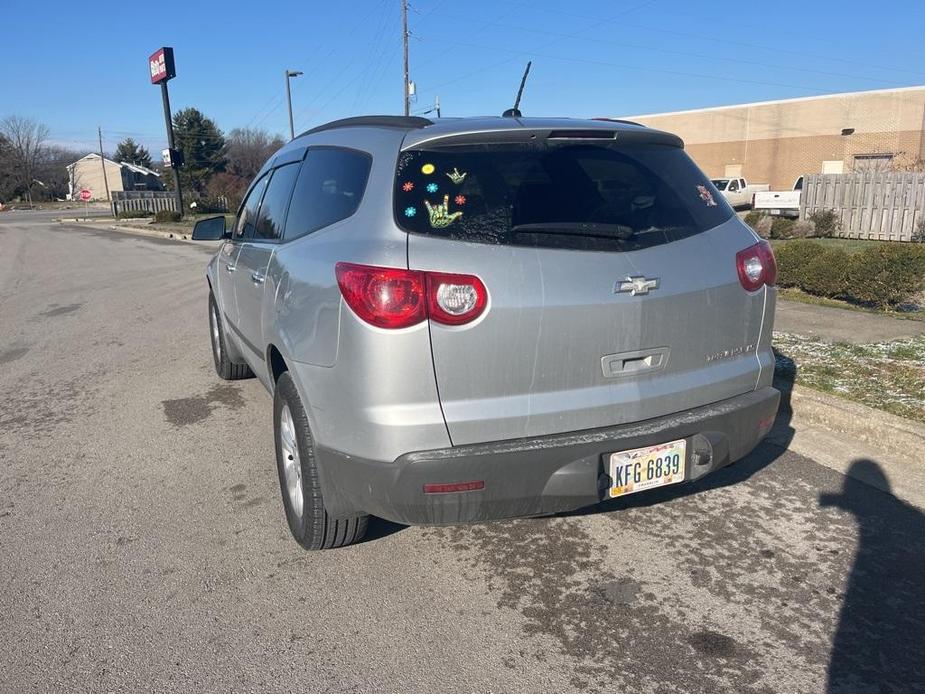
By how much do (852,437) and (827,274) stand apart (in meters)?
4.47

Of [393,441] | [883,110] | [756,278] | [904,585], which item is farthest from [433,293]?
[883,110]

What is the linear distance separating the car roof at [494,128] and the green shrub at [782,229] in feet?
51.5

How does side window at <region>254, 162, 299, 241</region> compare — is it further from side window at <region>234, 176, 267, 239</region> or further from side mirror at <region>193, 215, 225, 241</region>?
side mirror at <region>193, 215, 225, 241</region>

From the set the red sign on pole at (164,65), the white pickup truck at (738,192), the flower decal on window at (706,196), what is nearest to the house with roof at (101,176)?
the red sign on pole at (164,65)

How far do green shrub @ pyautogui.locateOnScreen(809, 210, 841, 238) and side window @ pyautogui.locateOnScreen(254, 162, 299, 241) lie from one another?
16.2 m

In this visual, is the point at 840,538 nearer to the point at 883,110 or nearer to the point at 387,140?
the point at 387,140

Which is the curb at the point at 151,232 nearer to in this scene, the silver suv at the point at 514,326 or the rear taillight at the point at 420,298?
the silver suv at the point at 514,326

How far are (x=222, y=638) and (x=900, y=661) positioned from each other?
2412mm

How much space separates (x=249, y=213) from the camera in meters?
4.91

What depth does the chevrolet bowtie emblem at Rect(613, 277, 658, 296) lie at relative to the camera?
2.73 meters

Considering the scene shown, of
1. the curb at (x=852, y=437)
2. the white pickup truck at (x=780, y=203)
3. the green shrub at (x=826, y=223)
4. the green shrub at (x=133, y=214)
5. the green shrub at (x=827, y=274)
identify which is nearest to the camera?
the curb at (x=852, y=437)

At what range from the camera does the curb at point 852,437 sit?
396 cm

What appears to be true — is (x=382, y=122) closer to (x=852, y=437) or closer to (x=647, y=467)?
(x=647, y=467)

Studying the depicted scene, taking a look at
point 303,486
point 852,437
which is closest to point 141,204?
point 303,486
